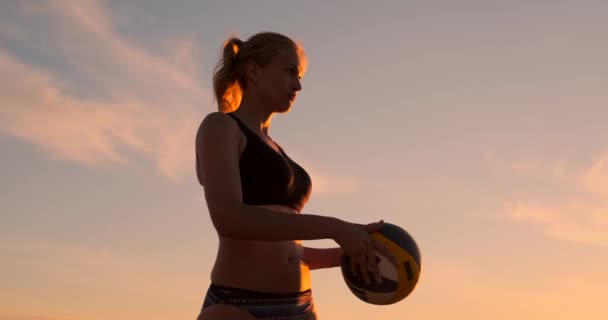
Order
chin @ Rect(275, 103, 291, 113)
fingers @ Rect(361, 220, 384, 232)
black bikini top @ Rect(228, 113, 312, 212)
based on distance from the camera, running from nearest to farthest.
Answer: black bikini top @ Rect(228, 113, 312, 212)
fingers @ Rect(361, 220, 384, 232)
chin @ Rect(275, 103, 291, 113)

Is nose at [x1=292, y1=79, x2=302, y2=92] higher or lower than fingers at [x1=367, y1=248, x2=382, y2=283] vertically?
higher

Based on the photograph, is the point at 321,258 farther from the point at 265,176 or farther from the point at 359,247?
the point at 359,247

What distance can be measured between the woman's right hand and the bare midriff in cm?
52

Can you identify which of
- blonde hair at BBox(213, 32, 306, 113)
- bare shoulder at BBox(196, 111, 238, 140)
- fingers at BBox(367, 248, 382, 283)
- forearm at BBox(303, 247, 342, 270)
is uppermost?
blonde hair at BBox(213, 32, 306, 113)

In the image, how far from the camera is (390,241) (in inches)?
209

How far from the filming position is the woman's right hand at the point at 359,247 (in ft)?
14.9

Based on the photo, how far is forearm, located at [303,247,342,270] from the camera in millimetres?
5727

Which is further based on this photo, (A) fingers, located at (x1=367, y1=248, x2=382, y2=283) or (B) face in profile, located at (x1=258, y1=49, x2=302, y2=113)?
(B) face in profile, located at (x1=258, y1=49, x2=302, y2=113)

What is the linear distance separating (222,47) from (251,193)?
1459mm

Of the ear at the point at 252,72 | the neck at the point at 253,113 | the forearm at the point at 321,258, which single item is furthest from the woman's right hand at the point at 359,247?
the ear at the point at 252,72

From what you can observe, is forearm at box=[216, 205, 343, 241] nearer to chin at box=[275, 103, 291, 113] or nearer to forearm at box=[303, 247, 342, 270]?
forearm at box=[303, 247, 342, 270]

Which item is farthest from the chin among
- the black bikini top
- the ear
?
the black bikini top

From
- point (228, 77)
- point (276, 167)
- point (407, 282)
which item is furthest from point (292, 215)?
point (228, 77)

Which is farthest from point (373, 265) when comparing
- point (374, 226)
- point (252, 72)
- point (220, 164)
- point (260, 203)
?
point (252, 72)
